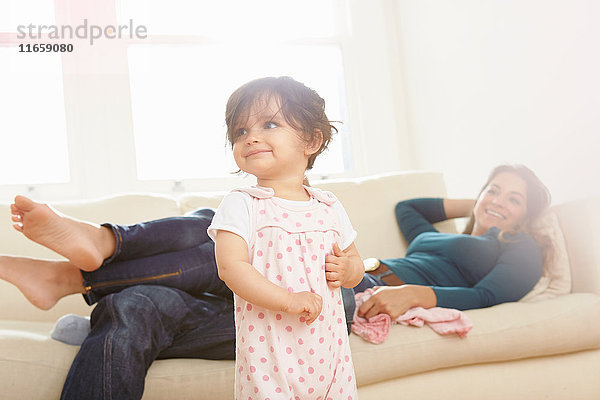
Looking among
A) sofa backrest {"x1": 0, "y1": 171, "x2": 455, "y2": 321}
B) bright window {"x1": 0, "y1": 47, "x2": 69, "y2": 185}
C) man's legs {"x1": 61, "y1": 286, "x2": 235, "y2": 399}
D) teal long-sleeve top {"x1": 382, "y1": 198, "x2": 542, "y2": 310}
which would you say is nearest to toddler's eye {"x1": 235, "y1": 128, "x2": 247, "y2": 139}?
man's legs {"x1": 61, "y1": 286, "x2": 235, "y2": 399}

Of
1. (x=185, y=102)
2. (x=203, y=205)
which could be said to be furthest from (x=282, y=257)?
(x=185, y=102)

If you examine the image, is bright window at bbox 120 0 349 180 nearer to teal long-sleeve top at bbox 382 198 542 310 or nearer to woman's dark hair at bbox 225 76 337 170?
teal long-sleeve top at bbox 382 198 542 310

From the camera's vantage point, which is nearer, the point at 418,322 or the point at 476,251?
the point at 418,322

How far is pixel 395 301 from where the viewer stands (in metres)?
1.63

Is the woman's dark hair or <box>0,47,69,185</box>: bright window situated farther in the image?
<box>0,47,69,185</box>: bright window

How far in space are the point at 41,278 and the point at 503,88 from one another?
2.04m

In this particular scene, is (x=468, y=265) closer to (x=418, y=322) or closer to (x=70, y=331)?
(x=418, y=322)

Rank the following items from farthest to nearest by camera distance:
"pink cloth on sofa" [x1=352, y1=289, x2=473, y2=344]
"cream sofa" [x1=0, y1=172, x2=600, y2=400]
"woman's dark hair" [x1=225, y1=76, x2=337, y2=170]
A: "pink cloth on sofa" [x1=352, y1=289, x2=473, y2=344]
"cream sofa" [x1=0, y1=172, x2=600, y2=400]
"woman's dark hair" [x1=225, y1=76, x2=337, y2=170]

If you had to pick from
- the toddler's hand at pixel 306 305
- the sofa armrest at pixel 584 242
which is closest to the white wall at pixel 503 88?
the sofa armrest at pixel 584 242

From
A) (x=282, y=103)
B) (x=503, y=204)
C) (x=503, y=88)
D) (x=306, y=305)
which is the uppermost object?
(x=503, y=88)

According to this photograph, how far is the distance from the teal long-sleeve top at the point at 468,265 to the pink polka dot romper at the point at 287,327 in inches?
33.8

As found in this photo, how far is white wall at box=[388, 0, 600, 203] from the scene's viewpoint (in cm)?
210

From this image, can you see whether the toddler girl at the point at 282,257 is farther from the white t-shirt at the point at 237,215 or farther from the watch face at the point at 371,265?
the watch face at the point at 371,265

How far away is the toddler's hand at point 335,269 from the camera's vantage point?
97 cm
